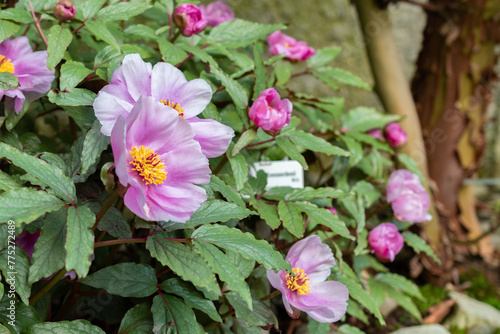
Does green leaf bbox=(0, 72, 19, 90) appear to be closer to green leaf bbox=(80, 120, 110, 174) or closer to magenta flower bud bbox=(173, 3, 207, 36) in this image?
green leaf bbox=(80, 120, 110, 174)

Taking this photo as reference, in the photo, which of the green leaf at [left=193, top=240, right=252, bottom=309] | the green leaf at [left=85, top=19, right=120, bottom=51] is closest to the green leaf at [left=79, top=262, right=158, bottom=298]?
the green leaf at [left=193, top=240, right=252, bottom=309]

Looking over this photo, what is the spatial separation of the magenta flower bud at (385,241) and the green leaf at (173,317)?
0.48 metres

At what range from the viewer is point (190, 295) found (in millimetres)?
679

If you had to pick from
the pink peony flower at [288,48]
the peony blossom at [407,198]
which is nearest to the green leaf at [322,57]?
the pink peony flower at [288,48]

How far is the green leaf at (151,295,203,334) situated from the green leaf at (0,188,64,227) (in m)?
0.21

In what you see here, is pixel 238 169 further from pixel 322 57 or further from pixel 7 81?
pixel 322 57

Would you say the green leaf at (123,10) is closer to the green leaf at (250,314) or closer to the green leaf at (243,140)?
the green leaf at (243,140)

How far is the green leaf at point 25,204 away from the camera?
0.51m

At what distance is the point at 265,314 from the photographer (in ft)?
2.42

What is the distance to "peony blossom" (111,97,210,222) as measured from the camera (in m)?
0.55

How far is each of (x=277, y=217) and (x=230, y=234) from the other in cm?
17

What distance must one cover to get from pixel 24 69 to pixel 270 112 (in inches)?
16.1

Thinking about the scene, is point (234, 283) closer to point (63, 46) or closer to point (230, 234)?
point (230, 234)

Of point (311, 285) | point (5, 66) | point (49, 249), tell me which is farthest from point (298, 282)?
point (5, 66)
